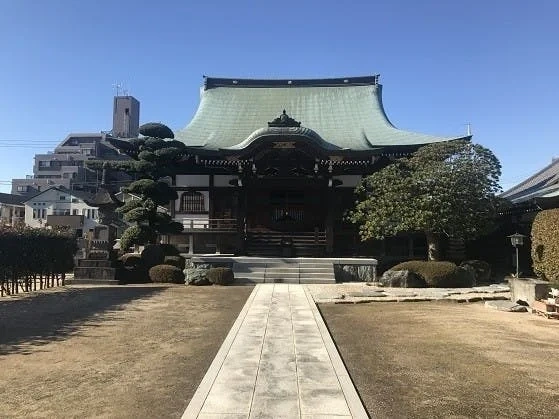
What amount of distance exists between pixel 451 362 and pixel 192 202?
22785 mm

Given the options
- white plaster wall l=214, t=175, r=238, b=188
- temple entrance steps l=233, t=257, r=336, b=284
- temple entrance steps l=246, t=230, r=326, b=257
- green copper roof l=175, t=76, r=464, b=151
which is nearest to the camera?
temple entrance steps l=233, t=257, r=336, b=284

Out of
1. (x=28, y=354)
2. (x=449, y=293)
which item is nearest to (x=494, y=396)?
(x=28, y=354)

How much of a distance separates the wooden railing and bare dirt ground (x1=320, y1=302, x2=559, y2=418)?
15.1 metres

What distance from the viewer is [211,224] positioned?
27.1 metres

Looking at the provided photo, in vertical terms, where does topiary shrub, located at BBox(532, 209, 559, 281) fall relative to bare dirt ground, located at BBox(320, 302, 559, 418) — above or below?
above

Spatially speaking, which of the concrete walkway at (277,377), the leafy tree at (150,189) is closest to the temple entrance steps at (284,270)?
the leafy tree at (150,189)

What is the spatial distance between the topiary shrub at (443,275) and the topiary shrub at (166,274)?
996 cm

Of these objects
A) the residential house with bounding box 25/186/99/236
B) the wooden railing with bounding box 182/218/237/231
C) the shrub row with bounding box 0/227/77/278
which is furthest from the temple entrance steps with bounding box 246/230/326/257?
the residential house with bounding box 25/186/99/236

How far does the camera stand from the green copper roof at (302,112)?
28.8m

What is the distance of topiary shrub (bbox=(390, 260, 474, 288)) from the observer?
1878 cm

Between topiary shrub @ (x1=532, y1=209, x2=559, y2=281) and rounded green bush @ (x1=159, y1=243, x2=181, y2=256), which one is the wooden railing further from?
topiary shrub @ (x1=532, y1=209, x2=559, y2=281)

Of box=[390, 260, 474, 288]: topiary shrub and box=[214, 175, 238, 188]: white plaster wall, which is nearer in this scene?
box=[390, 260, 474, 288]: topiary shrub

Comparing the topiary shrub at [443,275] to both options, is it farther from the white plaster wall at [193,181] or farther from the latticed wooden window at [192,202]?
the white plaster wall at [193,181]

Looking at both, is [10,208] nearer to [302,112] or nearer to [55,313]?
[302,112]
